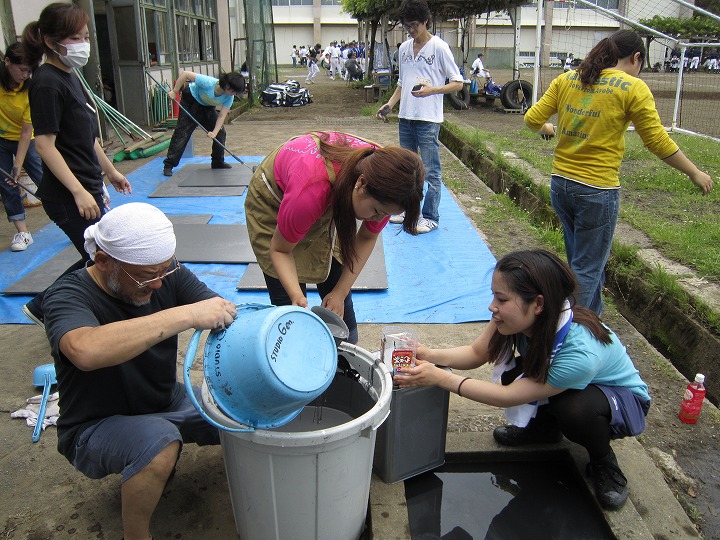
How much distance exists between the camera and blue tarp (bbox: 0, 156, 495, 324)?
151 inches

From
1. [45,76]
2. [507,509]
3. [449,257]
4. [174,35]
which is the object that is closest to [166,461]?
[507,509]

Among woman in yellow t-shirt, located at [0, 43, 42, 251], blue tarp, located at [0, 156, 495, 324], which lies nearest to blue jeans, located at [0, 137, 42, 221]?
woman in yellow t-shirt, located at [0, 43, 42, 251]

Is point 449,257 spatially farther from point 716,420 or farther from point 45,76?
point 45,76

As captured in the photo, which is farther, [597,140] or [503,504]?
[597,140]

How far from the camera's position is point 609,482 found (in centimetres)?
217

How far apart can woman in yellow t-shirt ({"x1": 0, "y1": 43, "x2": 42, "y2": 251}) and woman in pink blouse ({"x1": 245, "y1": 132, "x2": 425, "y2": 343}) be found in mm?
2948

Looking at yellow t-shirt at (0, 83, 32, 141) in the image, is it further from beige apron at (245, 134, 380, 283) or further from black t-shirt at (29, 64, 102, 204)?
beige apron at (245, 134, 380, 283)

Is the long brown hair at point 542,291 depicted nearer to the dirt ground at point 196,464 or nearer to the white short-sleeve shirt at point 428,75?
the dirt ground at point 196,464

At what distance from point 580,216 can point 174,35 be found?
11.4 meters

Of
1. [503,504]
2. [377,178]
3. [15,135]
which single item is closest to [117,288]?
[377,178]

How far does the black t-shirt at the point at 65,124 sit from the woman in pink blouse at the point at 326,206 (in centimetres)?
108

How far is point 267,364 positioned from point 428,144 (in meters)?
3.84

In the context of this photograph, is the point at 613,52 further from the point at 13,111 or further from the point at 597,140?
the point at 13,111

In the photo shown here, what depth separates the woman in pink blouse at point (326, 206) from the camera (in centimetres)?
192
